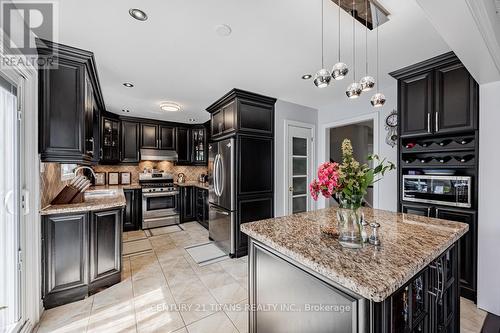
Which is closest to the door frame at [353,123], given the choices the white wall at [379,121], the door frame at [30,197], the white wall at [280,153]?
the white wall at [379,121]

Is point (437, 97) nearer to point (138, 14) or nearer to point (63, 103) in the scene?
point (138, 14)

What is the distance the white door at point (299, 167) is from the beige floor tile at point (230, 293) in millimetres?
1681

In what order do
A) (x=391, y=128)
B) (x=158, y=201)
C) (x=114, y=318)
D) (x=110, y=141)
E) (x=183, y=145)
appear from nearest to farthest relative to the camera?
(x=114, y=318) < (x=391, y=128) < (x=110, y=141) < (x=158, y=201) < (x=183, y=145)

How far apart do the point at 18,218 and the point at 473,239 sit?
13.6ft

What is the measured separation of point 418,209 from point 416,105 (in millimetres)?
1202

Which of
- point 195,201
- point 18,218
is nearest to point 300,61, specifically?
point 18,218

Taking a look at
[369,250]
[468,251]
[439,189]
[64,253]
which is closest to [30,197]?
[64,253]

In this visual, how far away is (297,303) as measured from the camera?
119 cm

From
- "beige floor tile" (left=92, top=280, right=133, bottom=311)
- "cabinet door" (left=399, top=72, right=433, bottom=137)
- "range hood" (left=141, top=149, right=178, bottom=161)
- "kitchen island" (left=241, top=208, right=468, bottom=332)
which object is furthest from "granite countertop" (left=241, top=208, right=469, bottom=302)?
"range hood" (left=141, top=149, right=178, bottom=161)

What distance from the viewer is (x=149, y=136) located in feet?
16.3

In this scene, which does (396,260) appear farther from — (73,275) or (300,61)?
(73,275)

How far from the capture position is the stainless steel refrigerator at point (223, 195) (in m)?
3.24

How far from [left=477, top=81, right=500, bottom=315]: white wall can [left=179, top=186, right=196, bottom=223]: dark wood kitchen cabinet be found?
4788 mm

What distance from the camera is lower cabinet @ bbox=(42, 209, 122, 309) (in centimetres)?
205
